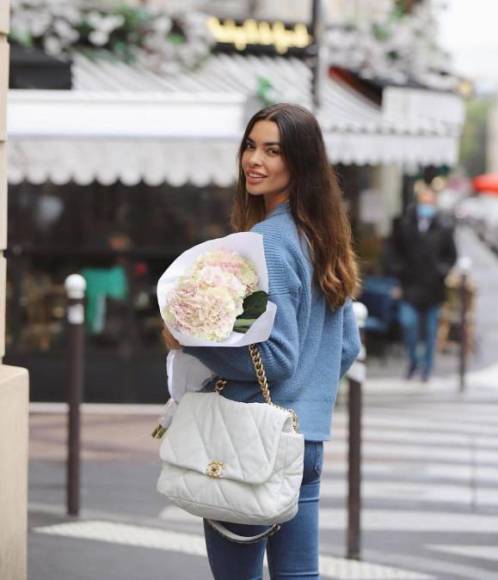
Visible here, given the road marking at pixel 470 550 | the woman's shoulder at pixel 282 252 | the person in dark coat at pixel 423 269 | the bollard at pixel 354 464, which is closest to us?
the woman's shoulder at pixel 282 252

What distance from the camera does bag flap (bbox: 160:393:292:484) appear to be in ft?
13.2

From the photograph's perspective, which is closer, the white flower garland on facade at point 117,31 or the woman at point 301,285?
the woman at point 301,285

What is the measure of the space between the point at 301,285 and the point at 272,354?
9.1 inches

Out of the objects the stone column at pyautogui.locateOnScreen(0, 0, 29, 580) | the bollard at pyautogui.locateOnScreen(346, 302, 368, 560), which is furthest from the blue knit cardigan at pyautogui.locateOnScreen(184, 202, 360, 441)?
the bollard at pyautogui.locateOnScreen(346, 302, 368, 560)

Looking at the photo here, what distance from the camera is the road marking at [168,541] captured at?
6688 mm

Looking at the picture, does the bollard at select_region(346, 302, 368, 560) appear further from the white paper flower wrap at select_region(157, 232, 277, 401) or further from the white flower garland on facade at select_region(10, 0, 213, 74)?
the white flower garland on facade at select_region(10, 0, 213, 74)

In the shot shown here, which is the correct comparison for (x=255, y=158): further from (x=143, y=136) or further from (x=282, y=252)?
(x=143, y=136)

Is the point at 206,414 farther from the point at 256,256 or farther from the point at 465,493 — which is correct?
the point at 465,493

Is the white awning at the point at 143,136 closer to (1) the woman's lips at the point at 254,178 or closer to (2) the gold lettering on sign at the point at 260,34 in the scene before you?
(2) the gold lettering on sign at the point at 260,34

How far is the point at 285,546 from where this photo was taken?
4.29m

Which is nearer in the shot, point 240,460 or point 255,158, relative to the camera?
point 240,460

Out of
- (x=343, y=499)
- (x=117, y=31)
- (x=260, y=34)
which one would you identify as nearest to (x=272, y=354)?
(x=343, y=499)

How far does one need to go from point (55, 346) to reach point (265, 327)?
9412 mm

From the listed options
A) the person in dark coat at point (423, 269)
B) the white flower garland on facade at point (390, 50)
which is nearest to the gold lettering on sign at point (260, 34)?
the white flower garland on facade at point (390, 50)
